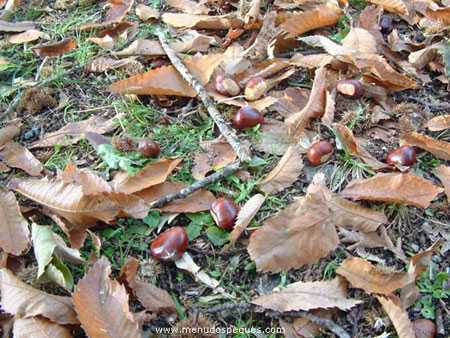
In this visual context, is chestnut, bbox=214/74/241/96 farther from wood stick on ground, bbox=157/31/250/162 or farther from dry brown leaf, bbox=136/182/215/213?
dry brown leaf, bbox=136/182/215/213

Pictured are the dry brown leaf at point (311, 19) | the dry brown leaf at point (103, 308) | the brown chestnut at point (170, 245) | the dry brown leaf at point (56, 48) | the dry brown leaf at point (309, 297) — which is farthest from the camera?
the dry brown leaf at point (56, 48)

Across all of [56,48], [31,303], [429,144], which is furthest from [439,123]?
[56,48]

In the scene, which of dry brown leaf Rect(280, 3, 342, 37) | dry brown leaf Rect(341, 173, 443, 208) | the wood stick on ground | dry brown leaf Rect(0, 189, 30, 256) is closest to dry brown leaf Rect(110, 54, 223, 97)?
the wood stick on ground

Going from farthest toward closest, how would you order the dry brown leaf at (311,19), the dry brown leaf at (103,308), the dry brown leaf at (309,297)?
the dry brown leaf at (311,19) → the dry brown leaf at (309,297) → the dry brown leaf at (103,308)

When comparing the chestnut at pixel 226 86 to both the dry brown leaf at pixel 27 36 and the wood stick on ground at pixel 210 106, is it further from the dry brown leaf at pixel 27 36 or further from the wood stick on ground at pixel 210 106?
the dry brown leaf at pixel 27 36

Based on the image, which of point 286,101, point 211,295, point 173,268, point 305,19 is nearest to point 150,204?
point 173,268

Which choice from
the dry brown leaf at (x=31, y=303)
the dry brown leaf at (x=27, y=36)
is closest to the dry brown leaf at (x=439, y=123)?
the dry brown leaf at (x=31, y=303)

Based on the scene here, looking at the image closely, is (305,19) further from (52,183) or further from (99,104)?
(52,183)
